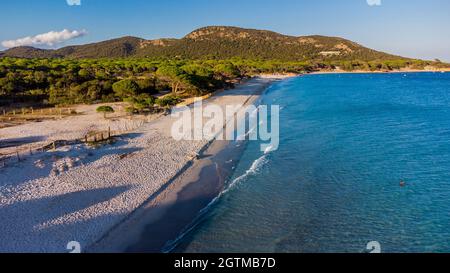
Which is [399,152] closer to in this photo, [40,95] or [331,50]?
[40,95]

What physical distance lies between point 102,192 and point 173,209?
3645 millimetres

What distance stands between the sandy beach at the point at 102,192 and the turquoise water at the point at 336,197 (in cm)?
189

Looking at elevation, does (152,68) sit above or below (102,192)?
above

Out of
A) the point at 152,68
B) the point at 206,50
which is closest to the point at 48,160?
the point at 152,68

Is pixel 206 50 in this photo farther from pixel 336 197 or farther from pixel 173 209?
pixel 173 209

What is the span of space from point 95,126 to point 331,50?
183 metres

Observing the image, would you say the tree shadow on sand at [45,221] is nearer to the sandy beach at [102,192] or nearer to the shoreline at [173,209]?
the sandy beach at [102,192]

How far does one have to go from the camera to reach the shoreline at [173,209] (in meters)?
12.6

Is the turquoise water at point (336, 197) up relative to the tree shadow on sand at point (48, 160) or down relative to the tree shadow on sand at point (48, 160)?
down

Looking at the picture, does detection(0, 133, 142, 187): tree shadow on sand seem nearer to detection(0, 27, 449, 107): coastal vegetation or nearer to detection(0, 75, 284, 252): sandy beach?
detection(0, 75, 284, 252): sandy beach

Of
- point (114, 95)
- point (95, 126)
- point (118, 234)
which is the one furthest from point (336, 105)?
point (118, 234)

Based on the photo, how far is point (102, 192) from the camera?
16.4 metres

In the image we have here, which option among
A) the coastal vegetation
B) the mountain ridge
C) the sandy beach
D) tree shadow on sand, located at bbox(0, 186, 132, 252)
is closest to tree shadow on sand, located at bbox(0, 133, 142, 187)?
the sandy beach

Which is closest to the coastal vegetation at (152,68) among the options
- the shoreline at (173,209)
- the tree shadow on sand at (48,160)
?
the tree shadow on sand at (48,160)
